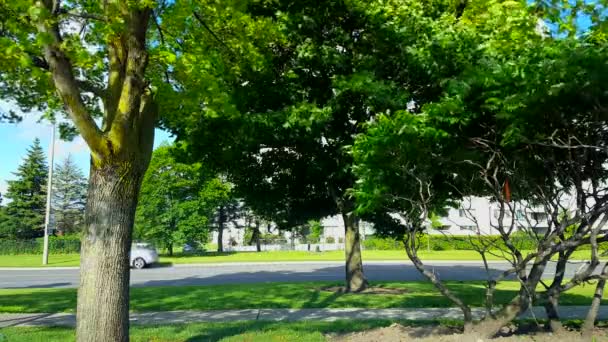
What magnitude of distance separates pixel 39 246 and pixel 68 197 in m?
26.3

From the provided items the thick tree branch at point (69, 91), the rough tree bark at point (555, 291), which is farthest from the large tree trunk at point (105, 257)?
the rough tree bark at point (555, 291)

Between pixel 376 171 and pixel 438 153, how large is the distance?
36.3 inches

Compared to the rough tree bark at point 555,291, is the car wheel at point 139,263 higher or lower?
lower

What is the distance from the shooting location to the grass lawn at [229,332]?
294 inches

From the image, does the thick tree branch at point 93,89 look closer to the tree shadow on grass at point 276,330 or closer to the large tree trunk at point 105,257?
the large tree trunk at point 105,257

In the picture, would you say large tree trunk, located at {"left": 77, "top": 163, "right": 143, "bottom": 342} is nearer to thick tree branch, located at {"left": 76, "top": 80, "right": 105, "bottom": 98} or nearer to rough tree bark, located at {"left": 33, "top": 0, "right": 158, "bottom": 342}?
rough tree bark, located at {"left": 33, "top": 0, "right": 158, "bottom": 342}

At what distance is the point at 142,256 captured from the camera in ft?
89.8

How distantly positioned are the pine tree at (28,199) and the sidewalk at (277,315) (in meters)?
57.3

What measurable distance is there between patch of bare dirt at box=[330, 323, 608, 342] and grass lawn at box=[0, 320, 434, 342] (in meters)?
0.53

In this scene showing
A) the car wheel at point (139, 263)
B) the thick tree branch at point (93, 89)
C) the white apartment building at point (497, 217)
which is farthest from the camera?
the car wheel at point (139, 263)

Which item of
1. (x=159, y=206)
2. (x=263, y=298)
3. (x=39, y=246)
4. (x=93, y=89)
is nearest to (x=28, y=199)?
(x=39, y=246)

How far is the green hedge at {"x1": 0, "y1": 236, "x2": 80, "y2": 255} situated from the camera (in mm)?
45156

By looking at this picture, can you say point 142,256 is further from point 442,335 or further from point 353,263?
point 442,335

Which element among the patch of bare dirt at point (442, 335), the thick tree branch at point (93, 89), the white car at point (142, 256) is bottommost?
the patch of bare dirt at point (442, 335)
